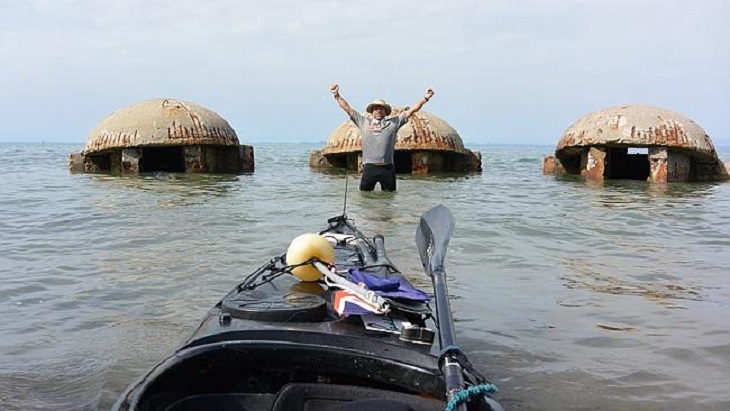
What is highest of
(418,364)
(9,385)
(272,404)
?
(418,364)

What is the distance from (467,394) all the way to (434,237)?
2.09 m

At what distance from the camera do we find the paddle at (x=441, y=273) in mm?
2299

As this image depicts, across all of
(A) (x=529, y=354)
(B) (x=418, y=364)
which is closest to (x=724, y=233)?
(A) (x=529, y=354)

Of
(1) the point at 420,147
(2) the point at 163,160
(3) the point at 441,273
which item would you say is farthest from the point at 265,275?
(2) the point at 163,160

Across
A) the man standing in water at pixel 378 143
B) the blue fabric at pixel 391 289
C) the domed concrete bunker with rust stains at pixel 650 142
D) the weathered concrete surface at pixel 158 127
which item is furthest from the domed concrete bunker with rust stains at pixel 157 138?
the blue fabric at pixel 391 289

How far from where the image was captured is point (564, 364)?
409cm

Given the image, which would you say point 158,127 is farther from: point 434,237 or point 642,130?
point 434,237

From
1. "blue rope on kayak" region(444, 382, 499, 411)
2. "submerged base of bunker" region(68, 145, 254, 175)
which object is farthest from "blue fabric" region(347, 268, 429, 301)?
"submerged base of bunker" region(68, 145, 254, 175)

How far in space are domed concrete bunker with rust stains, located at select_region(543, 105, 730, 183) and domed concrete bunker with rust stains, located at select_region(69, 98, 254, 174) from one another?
8.48m

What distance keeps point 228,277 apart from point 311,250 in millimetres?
2470

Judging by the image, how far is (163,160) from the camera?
64.5ft

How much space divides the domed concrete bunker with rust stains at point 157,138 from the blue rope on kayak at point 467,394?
14924mm

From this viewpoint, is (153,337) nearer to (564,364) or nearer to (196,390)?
(196,390)

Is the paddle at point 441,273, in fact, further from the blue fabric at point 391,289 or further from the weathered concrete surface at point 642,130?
the weathered concrete surface at point 642,130
